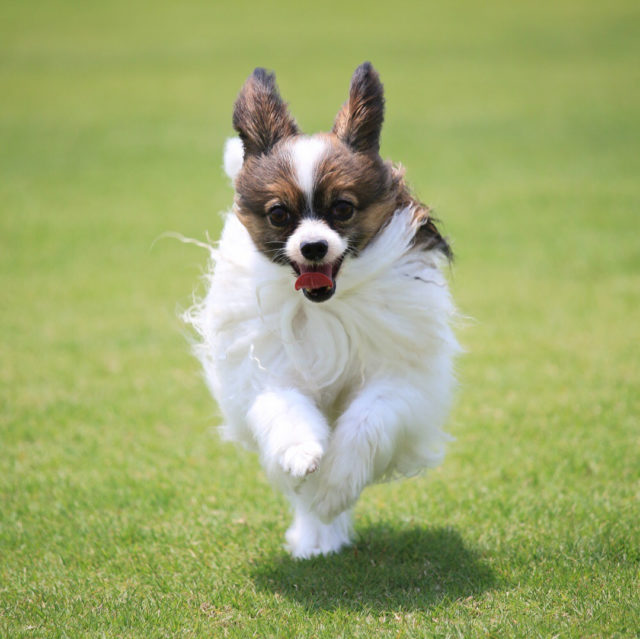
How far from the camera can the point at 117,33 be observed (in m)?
35.6

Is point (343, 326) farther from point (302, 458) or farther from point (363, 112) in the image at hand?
point (363, 112)

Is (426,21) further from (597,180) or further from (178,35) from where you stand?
(597,180)

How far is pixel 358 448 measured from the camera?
4055 mm

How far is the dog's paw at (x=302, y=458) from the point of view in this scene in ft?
12.6

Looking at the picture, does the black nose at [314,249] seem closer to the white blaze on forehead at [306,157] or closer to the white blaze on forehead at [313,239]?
the white blaze on forehead at [313,239]

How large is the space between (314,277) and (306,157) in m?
0.50

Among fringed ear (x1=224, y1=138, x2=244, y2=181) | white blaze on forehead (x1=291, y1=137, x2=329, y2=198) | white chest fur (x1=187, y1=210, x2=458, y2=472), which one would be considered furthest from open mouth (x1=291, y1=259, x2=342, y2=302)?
fringed ear (x1=224, y1=138, x2=244, y2=181)

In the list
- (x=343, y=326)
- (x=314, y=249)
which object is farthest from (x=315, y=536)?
(x=314, y=249)

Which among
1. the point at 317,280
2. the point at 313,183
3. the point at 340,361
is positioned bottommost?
the point at 340,361

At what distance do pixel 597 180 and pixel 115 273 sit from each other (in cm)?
847

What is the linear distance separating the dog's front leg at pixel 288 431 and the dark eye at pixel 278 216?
2.57ft

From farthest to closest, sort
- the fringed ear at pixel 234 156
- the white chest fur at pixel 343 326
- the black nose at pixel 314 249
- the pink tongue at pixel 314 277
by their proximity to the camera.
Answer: the fringed ear at pixel 234 156 → the white chest fur at pixel 343 326 → the pink tongue at pixel 314 277 → the black nose at pixel 314 249

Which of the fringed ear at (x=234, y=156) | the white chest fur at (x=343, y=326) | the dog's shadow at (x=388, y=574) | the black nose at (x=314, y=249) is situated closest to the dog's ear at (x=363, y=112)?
the white chest fur at (x=343, y=326)

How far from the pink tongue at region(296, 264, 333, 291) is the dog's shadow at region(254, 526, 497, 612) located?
4.51 feet
